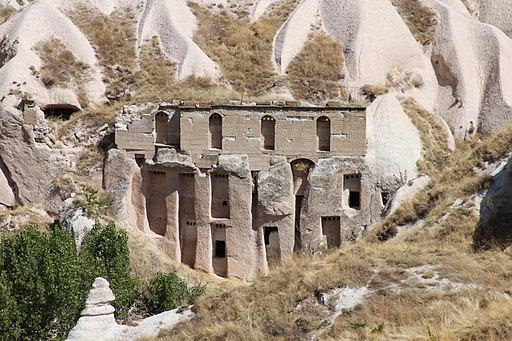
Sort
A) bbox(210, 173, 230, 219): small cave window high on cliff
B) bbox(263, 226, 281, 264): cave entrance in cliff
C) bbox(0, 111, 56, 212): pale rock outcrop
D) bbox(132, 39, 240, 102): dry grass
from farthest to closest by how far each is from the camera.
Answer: bbox(132, 39, 240, 102): dry grass
bbox(0, 111, 56, 212): pale rock outcrop
bbox(210, 173, 230, 219): small cave window high on cliff
bbox(263, 226, 281, 264): cave entrance in cliff

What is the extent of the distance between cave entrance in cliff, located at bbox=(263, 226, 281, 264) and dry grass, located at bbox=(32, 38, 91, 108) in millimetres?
9601

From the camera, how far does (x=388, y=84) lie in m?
38.4

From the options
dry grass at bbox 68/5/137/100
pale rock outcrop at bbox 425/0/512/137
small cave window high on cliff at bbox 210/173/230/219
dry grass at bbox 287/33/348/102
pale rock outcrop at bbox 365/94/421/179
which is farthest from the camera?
pale rock outcrop at bbox 425/0/512/137

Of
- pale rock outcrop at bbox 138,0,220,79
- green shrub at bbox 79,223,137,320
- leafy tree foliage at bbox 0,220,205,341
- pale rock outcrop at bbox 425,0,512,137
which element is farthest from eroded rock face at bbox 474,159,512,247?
pale rock outcrop at bbox 425,0,512,137

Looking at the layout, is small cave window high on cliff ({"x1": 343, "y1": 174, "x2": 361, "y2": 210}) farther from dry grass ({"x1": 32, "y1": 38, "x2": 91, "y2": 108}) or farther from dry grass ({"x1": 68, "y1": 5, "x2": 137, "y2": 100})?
dry grass ({"x1": 32, "y1": 38, "x2": 91, "y2": 108})

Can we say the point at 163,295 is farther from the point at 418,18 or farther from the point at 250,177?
the point at 418,18

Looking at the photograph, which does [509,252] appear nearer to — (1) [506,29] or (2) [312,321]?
(2) [312,321]

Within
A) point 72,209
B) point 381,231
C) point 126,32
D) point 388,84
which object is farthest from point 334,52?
point 381,231

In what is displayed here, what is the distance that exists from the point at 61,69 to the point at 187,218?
8779 millimetres

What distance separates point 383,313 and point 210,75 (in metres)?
23.3

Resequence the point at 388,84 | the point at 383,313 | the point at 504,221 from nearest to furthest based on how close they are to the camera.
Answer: the point at 383,313, the point at 504,221, the point at 388,84

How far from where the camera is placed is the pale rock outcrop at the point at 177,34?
37688 mm

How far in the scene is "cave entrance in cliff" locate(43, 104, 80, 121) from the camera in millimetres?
35469

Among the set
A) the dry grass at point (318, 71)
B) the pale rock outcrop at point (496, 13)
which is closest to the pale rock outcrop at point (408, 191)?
the dry grass at point (318, 71)
